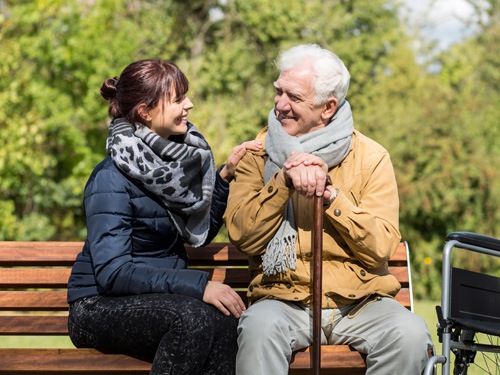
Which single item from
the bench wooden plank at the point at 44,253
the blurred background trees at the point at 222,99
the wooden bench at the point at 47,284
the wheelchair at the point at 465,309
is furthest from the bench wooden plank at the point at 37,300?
the blurred background trees at the point at 222,99

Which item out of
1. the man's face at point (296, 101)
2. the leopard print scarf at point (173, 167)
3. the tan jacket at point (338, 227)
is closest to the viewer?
the tan jacket at point (338, 227)

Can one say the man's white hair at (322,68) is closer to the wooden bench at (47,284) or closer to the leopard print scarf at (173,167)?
the leopard print scarf at (173,167)

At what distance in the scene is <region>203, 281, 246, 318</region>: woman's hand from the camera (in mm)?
3945

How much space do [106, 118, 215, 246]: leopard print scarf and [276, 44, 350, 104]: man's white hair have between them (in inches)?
19.0

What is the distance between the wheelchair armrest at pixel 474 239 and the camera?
4031 millimetres

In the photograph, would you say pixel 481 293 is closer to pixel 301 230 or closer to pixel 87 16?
pixel 301 230

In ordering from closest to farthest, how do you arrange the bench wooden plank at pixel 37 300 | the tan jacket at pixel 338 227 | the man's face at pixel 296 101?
1. the tan jacket at pixel 338 227
2. the man's face at pixel 296 101
3. the bench wooden plank at pixel 37 300

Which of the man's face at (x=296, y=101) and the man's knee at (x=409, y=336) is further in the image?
the man's face at (x=296, y=101)

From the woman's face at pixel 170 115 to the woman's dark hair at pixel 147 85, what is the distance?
2 centimetres

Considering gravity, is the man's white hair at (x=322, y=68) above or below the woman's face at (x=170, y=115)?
above

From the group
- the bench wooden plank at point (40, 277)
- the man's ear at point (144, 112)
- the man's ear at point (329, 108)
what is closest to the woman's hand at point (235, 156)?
the man's ear at point (329, 108)

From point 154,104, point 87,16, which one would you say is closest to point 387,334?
point 154,104

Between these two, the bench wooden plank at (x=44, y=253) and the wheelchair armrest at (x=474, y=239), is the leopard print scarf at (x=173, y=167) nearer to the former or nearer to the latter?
the bench wooden plank at (x=44, y=253)

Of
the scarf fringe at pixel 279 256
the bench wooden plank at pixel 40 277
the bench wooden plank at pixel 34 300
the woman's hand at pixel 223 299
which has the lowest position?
the bench wooden plank at pixel 34 300
